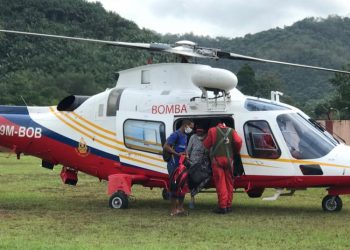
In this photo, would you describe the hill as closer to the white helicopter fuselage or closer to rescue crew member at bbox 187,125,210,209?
the white helicopter fuselage

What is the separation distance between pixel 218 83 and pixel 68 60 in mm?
41036

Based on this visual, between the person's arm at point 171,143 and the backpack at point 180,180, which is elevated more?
the person's arm at point 171,143

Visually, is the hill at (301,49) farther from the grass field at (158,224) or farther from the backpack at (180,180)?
the backpack at (180,180)

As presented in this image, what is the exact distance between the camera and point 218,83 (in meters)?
10.7

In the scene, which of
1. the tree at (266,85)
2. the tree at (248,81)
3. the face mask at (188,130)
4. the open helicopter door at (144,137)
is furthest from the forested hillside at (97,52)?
the face mask at (188,130)

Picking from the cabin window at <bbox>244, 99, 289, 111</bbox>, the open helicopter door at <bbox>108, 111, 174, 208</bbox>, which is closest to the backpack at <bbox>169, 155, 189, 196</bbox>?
the open helicopter door at <bbox>108, 111, 174, 208</bbox>

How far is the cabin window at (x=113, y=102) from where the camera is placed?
38.7 feet

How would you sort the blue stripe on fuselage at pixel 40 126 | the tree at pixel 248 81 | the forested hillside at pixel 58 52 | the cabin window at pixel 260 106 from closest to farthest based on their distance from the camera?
1. the cabin window at pixel 260 106
2. the blue stripe on fuselage at pixel 40 126
3. the forested hillside at pixel 58 52
4. the tree at pixel 248 81

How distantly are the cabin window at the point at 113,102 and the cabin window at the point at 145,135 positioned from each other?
387mm

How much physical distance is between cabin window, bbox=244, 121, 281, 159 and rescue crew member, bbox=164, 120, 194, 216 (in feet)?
3.21

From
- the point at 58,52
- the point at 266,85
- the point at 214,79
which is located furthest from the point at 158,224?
the point at 58,52

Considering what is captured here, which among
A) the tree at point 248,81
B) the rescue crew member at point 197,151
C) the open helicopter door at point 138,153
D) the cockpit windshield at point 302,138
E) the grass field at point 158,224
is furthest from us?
the tree at point 248,81

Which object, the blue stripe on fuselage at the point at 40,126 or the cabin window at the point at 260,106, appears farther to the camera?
the blue stripe on fuselage at the point at 40,126

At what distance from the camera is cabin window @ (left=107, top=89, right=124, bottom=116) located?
11.8 metres
